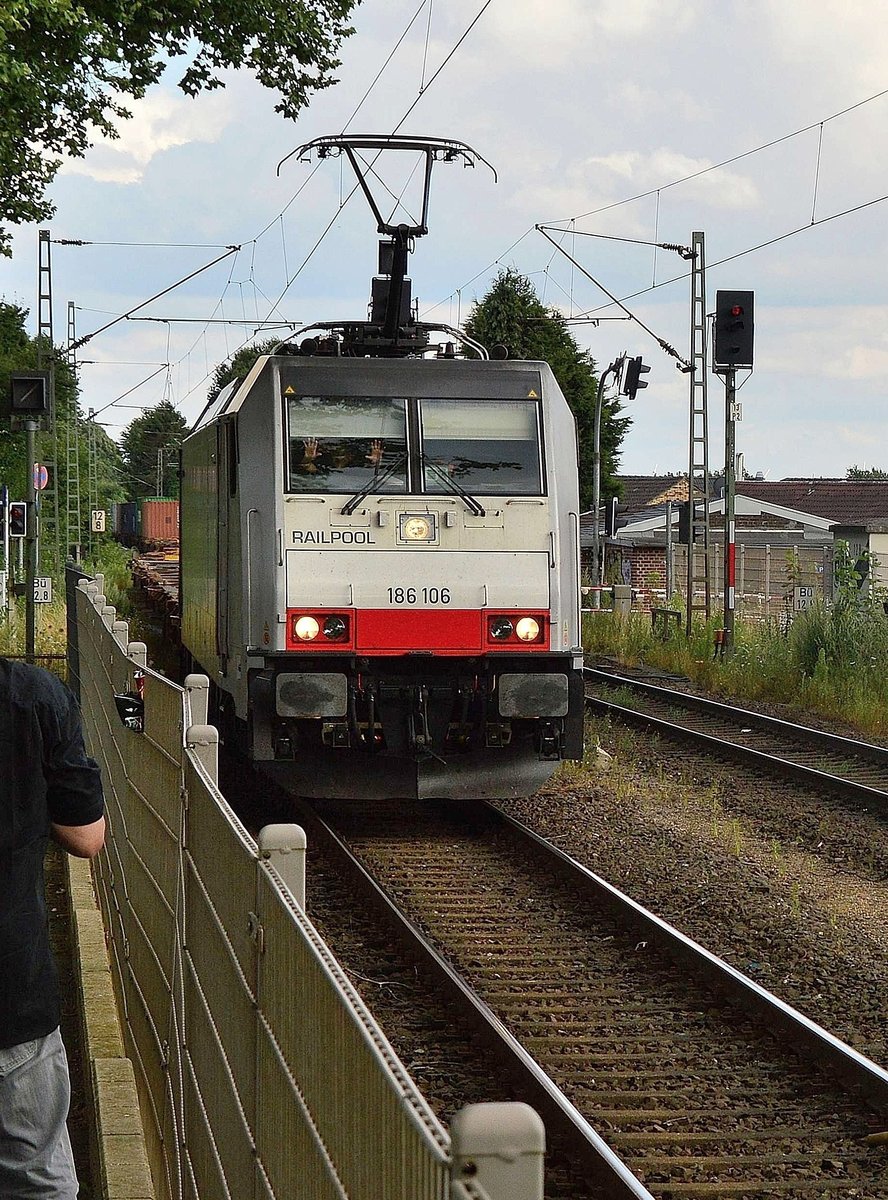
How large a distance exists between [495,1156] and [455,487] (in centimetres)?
942

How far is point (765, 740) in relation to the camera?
16.5m

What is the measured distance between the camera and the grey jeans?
332 cm

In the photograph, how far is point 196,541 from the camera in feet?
46.0

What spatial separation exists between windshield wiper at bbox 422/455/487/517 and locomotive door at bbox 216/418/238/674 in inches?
53.1

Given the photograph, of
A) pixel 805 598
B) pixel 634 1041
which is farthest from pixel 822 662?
pixel 634 1041

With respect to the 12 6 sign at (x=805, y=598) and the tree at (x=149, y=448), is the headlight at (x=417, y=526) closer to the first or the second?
the 12 6 sign at (x=805, y=598)

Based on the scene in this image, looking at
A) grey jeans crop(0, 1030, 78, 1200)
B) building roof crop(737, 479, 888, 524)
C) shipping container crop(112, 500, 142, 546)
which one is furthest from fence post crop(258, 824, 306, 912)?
shipping container crop(112, 500, 142, 546)

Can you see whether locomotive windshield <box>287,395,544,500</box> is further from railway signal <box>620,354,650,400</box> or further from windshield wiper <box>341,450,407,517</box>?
railway signal <box>620,354,650,400</box>

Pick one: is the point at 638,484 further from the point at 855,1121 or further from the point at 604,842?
the point at 855,1121

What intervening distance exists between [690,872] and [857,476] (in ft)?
407

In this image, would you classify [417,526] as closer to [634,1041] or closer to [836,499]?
[634,1041]

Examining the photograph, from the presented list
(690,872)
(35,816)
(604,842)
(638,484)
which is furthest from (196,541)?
(638,484)

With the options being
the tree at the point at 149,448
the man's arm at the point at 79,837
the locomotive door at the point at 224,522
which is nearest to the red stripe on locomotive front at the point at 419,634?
the locomotive door at the point at 224,522

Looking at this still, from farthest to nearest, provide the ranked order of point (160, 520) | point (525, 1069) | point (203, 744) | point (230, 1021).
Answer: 1. point (160, 520)
2. point (525, 1069)
3. point (203, 744)
4. point (230, 1021)
